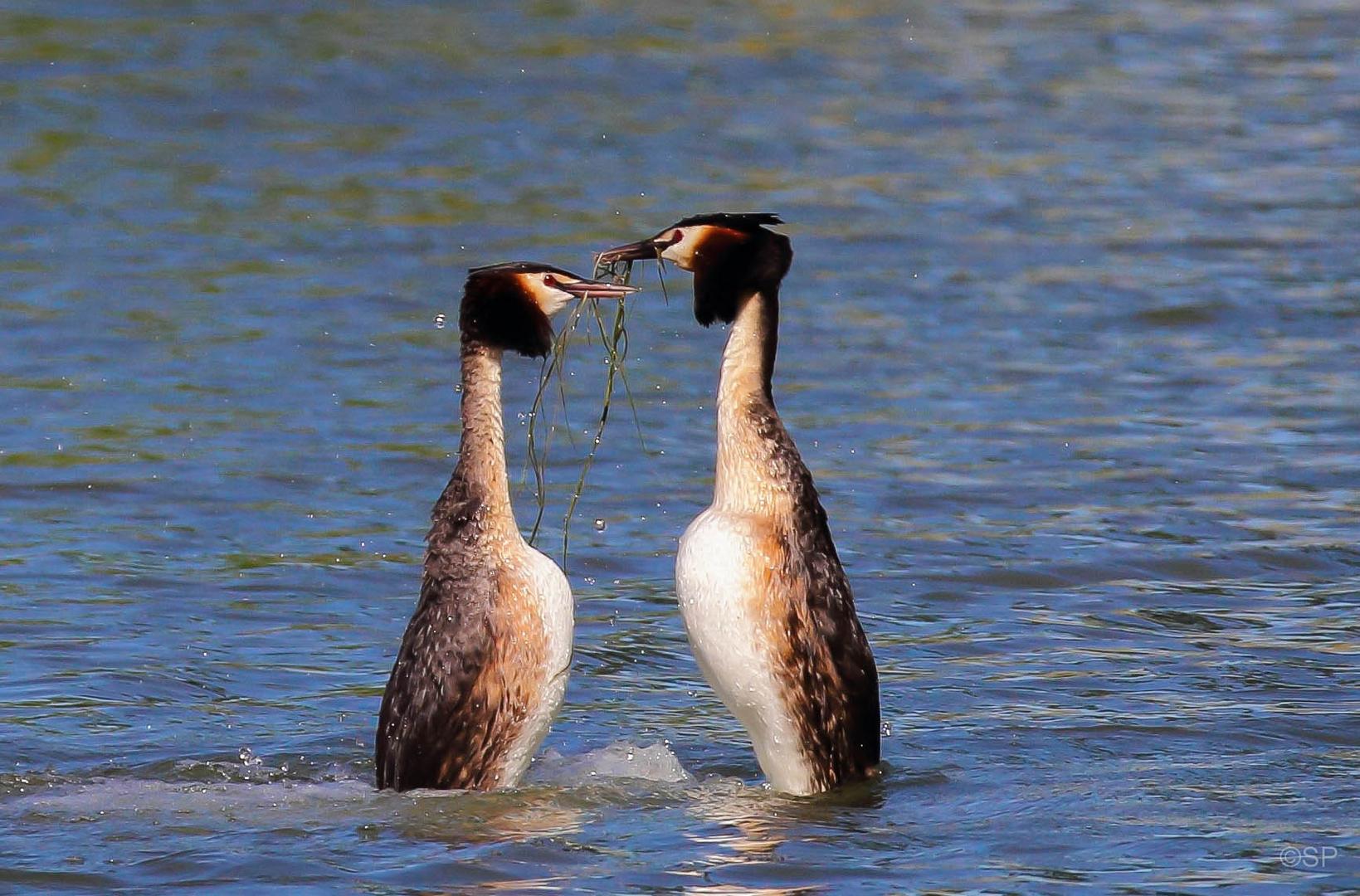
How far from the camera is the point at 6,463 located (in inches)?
489

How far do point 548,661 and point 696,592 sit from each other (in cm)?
52

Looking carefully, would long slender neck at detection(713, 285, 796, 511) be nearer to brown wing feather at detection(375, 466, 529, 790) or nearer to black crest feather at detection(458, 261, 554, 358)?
black crest feather at detection(458, 261, 554, 358)

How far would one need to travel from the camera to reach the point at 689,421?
13.2m

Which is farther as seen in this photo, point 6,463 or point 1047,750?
point 6,463

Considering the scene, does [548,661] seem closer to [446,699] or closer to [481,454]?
[446,699]

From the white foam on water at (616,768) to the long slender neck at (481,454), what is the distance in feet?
2.78

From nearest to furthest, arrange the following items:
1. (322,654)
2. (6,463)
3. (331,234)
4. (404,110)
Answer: (322,654), (6,463), (331,234), (404,110)

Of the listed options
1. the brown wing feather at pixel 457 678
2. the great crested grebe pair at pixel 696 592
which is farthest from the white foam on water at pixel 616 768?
the brown wing feather at pixel 457 678

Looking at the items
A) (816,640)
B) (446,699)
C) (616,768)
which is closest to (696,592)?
(816,640)

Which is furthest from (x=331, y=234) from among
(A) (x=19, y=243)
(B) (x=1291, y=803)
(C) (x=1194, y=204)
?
(B) (x=1291, y=803)

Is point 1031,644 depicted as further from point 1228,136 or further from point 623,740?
point 1228,136

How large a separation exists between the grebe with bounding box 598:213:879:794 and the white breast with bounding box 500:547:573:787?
39 centimetres

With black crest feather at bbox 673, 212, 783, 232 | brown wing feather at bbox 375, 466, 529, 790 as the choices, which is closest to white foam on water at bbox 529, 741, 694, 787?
brown wing feather at bbox 375, 466, 529, 790

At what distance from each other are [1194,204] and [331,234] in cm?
610
